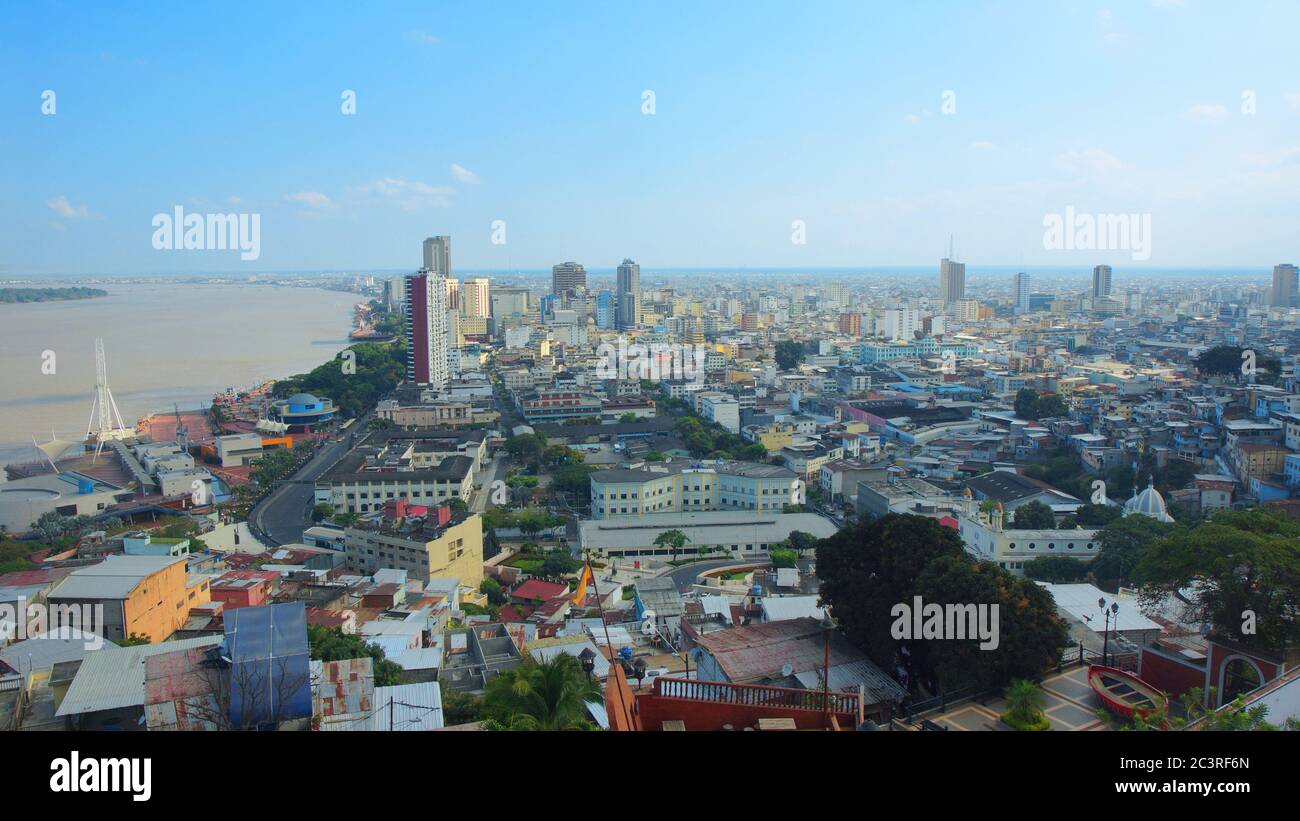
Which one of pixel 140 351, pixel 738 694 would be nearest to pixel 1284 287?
pixel 140 351

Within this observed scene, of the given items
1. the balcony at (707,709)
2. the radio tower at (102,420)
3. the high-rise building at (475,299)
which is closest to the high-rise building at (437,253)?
the high-rise building at (475,299)

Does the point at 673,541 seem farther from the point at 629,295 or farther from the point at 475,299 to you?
the point at 475,299

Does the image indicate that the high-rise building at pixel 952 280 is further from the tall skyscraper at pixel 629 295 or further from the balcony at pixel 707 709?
the balcony at pixel 707 709

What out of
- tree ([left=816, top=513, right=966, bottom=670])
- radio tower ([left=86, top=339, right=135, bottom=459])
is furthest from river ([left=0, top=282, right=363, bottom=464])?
tree ([left=816, top=513, right=966, bottom=670])

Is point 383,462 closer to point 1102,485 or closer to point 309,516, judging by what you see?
point 309,516

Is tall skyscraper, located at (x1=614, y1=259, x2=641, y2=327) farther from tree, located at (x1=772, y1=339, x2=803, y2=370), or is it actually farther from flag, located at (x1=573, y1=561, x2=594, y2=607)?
flag, located at (x1=573, y1=561, x2=594, y2=607)
